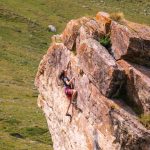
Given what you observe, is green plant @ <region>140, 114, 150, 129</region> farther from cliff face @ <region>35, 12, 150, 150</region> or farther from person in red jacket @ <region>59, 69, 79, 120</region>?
person in red jacket @ <region>59, 69, 79, 120</region>

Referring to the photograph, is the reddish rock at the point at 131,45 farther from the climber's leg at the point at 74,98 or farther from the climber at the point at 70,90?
the climber at the point at 70,90

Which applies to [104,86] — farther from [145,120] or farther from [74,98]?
[74,98]

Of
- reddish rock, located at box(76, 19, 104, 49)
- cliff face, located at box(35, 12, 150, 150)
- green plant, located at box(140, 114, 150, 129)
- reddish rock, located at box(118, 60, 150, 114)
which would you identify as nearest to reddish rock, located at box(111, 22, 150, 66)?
cliff face, located at box(35, 12, 150, 150)

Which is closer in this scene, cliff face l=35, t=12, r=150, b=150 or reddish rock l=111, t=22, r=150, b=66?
cliff face l=35, t=12, r=150, b=150

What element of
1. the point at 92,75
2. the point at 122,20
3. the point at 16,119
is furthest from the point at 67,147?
the point at 16,119

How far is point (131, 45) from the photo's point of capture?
3266 centimetres

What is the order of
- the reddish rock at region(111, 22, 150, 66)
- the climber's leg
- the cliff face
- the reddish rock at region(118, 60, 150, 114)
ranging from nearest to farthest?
1. the cliff face
2. the reddish rock at region(118, 60, 150, 114)
3. the reddish rock at region(111, 22, 150, 66)
4. the climber's leg

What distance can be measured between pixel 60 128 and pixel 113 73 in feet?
27.3

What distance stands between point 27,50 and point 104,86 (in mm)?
77285

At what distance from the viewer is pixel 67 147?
37.2 m

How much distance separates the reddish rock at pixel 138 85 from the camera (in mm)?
30812

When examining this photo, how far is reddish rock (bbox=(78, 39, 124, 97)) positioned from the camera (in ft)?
104

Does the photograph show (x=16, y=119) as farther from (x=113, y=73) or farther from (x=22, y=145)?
(x=113, y=73)

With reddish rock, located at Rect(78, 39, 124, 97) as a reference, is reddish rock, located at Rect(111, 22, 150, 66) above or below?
above
